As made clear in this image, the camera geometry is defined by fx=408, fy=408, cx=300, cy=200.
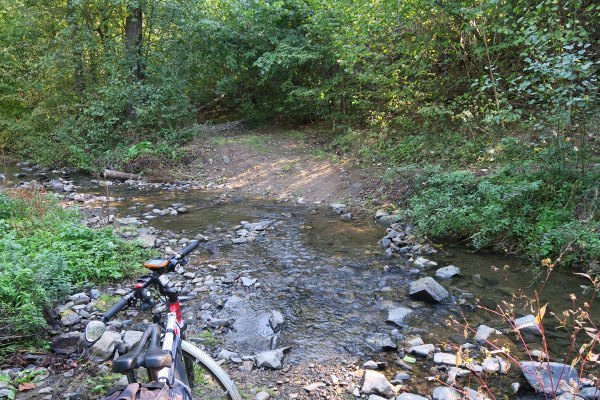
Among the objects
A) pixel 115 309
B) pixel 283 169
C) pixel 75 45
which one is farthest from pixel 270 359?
pixel 75 45

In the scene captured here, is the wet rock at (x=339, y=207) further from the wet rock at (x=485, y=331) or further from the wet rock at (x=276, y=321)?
the wet rock at (x=485, y=331)

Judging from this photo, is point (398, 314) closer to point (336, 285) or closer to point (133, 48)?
point (336, 285)

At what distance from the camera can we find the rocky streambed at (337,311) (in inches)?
143

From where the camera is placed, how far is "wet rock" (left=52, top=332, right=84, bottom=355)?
3807mm

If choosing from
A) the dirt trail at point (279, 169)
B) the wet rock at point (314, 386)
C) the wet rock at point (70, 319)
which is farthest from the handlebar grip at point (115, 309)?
the dirt trail at point (279, 169)

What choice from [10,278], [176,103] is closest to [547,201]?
[10,278]

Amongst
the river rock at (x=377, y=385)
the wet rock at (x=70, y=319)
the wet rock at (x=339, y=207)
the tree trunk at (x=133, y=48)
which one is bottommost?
the wet rock at (x=339, y=207)

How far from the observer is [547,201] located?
669 centimetres

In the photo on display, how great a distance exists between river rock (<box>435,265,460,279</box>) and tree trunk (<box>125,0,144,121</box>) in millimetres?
12763

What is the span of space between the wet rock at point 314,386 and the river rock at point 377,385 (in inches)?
13.8

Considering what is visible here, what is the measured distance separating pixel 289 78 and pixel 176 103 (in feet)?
14.1

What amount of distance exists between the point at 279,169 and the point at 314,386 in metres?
9.73

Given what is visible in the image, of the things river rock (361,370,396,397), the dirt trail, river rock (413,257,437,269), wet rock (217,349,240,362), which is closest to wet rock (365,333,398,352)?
river rock (361,370,396,397)

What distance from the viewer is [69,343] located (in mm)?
3850
